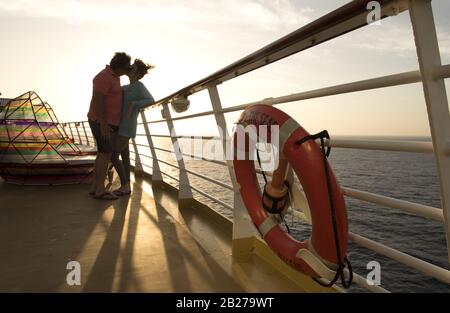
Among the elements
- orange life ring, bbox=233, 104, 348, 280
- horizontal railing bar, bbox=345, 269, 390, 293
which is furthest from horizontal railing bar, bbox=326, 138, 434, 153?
horizontal railing bar, bbox=345, 269, 390, 293

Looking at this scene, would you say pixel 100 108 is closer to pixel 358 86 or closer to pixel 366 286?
pixel 358 86

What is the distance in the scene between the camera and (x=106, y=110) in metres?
2.72

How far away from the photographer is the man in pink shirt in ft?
8.55

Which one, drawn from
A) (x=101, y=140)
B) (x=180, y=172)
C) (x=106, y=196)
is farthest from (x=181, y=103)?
(x=106, y=196)

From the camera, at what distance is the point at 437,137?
2.43 feet

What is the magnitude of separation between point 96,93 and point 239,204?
1.60 meters

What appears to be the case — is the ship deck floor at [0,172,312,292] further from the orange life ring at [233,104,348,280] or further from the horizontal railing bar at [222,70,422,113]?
the horizontal railing bar at [222,70,422,113]

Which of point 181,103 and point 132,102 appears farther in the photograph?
point 132,102

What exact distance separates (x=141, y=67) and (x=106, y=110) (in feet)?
1.57

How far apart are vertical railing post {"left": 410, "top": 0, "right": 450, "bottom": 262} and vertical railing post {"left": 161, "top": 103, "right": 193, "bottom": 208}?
2004mm

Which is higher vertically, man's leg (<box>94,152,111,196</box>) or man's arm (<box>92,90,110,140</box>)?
man's arm (<box>92,90,110,140</box>)

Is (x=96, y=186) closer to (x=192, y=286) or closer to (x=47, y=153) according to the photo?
(x=47, y=153)

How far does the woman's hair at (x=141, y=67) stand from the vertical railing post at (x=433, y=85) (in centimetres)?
240
